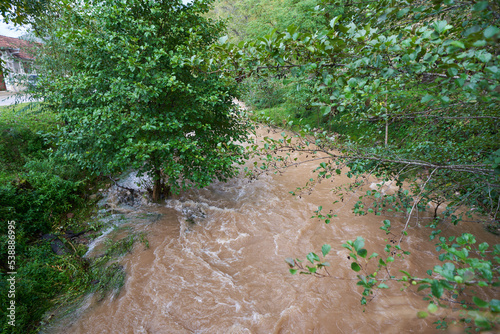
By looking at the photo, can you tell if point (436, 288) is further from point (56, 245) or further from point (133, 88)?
point (56, 245)

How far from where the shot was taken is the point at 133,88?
4855 mm

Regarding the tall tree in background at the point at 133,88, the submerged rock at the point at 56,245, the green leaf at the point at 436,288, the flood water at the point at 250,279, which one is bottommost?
the flood water at the point at 250,279

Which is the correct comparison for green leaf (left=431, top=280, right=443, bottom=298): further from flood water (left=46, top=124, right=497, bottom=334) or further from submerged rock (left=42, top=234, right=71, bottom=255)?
submerged rock (left=42, top=234, right=71, bottom=255)

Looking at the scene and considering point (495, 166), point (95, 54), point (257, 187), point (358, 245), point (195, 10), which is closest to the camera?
point (358, 245)

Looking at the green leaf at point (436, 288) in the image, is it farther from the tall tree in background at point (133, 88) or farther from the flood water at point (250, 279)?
the tall tree in background at point (133, 88)

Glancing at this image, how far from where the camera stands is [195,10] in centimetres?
534

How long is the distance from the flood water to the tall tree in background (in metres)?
1.57

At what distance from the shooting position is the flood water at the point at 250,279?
3807 mm

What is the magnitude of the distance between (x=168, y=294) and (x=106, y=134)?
3.18 metres

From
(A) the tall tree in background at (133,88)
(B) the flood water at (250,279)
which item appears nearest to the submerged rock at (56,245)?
(B) the flood water at (250,279)

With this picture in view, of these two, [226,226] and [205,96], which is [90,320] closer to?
[226,226]

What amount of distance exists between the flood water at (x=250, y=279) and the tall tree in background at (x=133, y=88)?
1.57 meters

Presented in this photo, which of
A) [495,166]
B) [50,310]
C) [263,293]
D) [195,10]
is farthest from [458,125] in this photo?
[50,310]

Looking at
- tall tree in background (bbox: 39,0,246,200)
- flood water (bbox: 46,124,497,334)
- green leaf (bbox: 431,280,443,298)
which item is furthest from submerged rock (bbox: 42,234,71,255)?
green leaf (bbox: 431,280,443,298)
